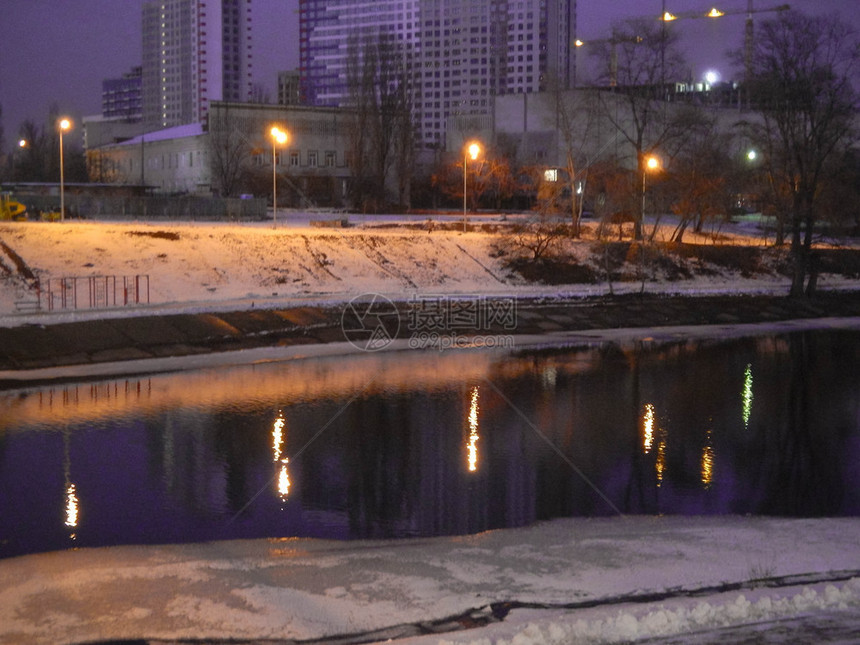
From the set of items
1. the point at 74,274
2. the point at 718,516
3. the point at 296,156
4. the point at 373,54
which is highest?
the point at 373,54

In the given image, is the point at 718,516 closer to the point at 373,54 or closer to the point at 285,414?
the point at 285,414

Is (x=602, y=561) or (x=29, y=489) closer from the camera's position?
(x=602, y=561)

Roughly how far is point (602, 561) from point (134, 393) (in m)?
13.7

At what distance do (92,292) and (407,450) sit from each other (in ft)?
68.5

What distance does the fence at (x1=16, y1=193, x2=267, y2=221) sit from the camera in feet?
185

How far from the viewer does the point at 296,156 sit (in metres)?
87.6

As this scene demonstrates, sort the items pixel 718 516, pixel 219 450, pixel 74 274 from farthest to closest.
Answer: pixel 74 274
pixel 219 450
pixel 718 516

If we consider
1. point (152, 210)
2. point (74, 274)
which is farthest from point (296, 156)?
point (74, 274)

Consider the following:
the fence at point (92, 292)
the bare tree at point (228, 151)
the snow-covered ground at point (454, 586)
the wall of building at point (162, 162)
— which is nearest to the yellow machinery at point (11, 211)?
the fence at point (92, 292)

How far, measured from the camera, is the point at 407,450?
53.0 feet

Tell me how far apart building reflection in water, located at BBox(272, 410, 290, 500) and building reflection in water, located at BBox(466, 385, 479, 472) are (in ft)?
9.18

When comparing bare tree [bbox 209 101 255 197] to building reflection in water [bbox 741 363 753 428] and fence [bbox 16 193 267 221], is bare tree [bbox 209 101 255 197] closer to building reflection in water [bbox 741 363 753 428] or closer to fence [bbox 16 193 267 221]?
fence [bbox 16 193 267 221]

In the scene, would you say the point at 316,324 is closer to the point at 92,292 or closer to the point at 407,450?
the point at 92,292

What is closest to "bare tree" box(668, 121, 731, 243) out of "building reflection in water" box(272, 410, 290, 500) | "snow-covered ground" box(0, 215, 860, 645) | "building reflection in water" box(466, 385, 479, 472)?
"building reflection in water" box(466, 385, 479, 472)
